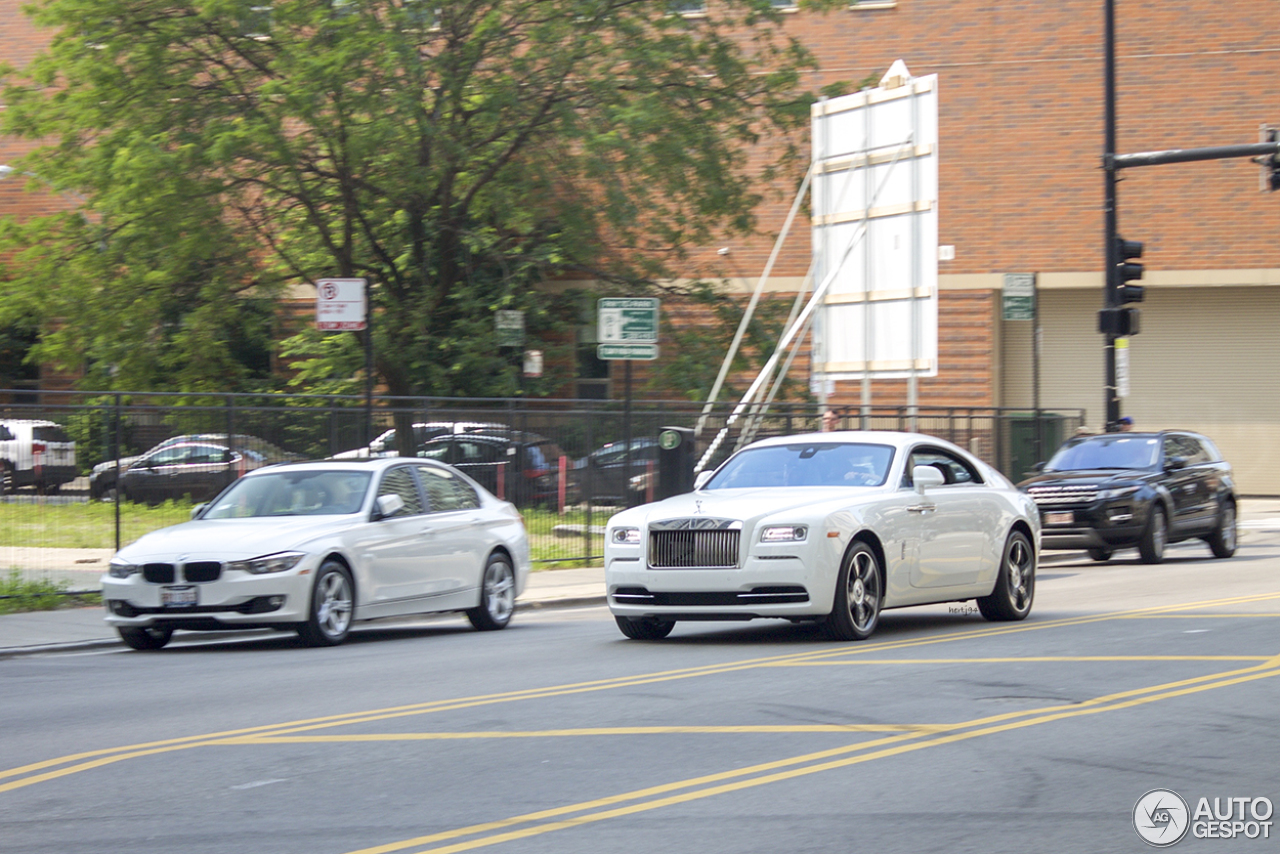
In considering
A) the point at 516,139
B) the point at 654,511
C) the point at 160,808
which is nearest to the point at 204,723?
the point at 160,808

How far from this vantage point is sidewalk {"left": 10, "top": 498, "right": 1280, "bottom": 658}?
13.2m

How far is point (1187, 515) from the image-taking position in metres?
21.8

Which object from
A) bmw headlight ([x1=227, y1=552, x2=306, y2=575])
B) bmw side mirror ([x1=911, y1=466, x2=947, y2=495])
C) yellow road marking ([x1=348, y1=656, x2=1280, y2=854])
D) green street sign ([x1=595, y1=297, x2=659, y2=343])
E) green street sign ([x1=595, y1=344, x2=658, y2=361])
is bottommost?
yellow road marking ([x1=348, y1=656, x2=1280, y2=854])

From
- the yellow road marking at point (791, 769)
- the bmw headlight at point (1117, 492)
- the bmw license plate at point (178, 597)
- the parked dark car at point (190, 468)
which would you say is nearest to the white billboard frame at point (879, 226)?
the bmw headlight at point (1117, 492)

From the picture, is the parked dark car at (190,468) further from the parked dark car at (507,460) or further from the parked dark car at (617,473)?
the parked dark car at (617,473)

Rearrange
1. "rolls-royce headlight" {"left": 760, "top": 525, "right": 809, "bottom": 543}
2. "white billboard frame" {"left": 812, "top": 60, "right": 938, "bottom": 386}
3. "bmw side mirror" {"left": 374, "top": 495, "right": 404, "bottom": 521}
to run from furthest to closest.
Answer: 1. "white billboard frame" {"left": 812, "top": 60, "right": 938, "bottom": 386}
2. "bmw side mirror" {"left": 374, "top": 495, "right": 404, "bottom": 521}
3. "rolls-royce headlight" {"left": 760, "top": 525, "right": 809, "bottom": 543}

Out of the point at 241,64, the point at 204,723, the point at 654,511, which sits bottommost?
the point at 204,723

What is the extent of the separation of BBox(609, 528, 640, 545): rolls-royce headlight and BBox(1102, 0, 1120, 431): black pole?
50.1 feet

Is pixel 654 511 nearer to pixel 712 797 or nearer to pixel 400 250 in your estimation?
pixel 712 797

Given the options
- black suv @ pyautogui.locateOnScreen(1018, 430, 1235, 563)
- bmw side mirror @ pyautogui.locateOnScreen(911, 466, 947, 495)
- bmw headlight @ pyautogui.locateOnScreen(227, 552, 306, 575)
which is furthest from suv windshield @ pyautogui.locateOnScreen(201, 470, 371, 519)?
black suv @ pyautogui.locateOnScreen(1018, 430, 1235, 563)

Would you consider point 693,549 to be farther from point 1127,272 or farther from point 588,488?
point 1127,272

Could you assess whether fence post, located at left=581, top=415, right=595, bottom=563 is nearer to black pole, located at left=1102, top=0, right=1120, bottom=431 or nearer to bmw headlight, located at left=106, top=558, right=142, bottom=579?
black pole, located at left=1102, top=0, right=1120, bottom=431

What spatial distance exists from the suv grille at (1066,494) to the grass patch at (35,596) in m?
12.1

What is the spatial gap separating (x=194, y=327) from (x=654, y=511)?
1843 cm
